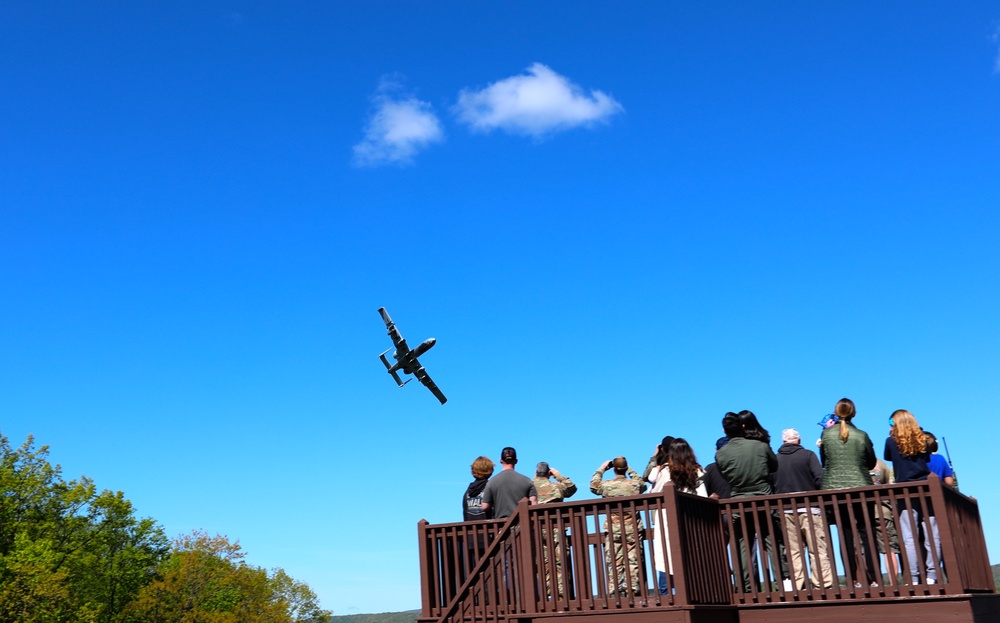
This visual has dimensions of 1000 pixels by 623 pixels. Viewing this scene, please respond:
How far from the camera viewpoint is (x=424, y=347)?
46375mm

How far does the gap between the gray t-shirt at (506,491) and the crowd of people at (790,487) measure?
0.04 feet

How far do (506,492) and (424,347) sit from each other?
36.0 meters

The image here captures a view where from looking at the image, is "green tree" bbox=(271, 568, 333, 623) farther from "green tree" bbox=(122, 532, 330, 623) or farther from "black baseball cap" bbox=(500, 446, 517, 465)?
"black baseball cap" bbox=(500, 446, 517, 465)

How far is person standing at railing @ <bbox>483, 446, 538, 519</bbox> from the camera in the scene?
10.6 metres

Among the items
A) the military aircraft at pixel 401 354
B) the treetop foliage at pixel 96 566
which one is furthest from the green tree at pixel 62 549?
the military aircraft at pixel 401 354

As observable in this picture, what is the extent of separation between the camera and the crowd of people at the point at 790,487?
28.3 ft

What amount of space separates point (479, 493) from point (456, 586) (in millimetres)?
1183

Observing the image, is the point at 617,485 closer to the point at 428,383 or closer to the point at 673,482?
the point at 673,482

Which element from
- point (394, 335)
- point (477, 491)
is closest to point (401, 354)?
point (394, 335)

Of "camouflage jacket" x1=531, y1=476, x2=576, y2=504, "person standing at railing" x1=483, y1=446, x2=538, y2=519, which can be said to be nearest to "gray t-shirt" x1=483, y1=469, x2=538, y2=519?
"person standing at railing" x1=483, y1=446, x2=538, y2=519

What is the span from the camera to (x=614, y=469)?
1105 cm

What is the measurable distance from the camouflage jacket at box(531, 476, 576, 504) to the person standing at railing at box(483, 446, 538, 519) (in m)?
0.34

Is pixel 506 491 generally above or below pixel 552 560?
above

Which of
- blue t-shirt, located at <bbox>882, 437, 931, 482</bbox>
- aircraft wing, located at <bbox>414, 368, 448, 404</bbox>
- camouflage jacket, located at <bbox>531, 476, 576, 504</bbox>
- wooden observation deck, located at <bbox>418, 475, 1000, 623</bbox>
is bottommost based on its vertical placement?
wooden observation deck, located at <bbox>418, 475, 1000, 623</bbox>
